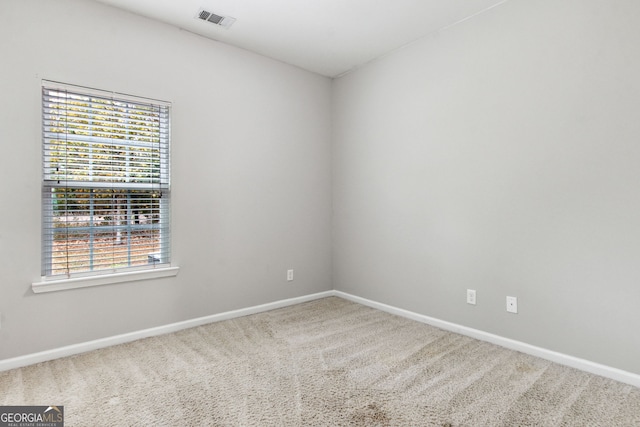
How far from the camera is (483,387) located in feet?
6.84

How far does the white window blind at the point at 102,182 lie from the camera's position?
8.22ft

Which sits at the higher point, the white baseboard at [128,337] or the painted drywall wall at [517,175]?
the painted drywall wall at [517,175]

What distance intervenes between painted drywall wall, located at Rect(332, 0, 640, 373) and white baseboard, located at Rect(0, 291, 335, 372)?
115cm

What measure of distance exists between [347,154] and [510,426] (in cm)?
290

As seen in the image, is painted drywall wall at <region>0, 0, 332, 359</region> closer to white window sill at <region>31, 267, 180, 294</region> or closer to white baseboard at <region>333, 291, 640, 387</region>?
white window sill at <region>31, 267, 180, 294</region>

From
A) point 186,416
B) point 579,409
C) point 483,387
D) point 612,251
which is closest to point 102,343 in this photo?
point 186,416

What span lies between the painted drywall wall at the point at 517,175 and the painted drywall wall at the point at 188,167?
77cm

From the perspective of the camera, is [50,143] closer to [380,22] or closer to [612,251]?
[380,22]

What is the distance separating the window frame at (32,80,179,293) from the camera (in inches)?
97.3

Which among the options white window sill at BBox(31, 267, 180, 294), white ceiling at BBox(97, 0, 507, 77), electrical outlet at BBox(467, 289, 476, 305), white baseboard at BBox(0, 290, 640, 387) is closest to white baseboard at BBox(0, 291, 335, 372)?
white baseboard at BBox(0, 290, 640, 387)

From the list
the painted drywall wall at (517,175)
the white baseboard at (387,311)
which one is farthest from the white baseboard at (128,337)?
the painted drywall wall at (517,175)

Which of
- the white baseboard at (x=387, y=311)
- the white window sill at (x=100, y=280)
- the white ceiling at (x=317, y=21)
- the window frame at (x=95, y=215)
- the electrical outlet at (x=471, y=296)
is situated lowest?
the white baseboard at (x=387, y=311)
